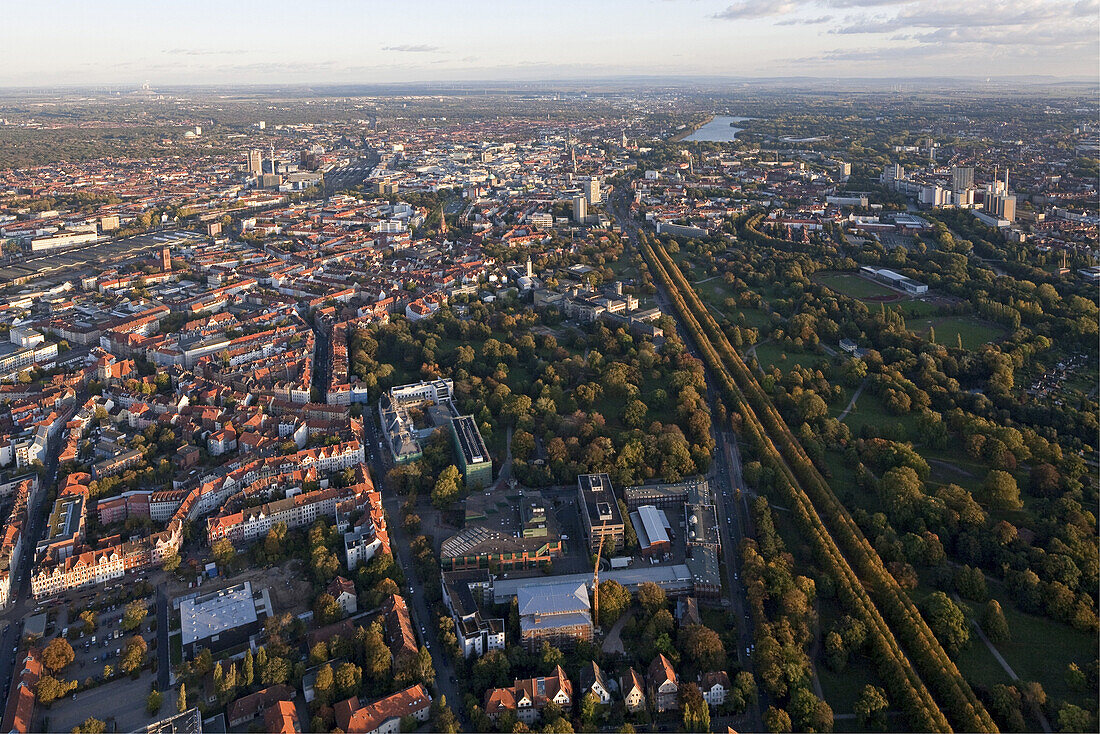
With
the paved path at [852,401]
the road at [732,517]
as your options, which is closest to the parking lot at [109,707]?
the road at [732,517]

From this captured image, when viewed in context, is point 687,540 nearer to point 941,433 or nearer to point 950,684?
point 950,684

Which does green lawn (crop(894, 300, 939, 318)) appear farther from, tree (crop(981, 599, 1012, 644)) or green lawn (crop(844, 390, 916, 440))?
tree (crop(981, 599, 1012, 644))

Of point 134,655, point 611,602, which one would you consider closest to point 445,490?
point 611,602

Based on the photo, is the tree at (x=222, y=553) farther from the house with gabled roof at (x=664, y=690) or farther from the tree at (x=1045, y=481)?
the tree at (x=1045, y=481)

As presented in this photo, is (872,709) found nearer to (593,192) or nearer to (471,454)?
(471,454)

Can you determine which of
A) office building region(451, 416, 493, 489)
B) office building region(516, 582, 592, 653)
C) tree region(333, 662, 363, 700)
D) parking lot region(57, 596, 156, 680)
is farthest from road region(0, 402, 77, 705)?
office building region(451, 416, 493, 489)
